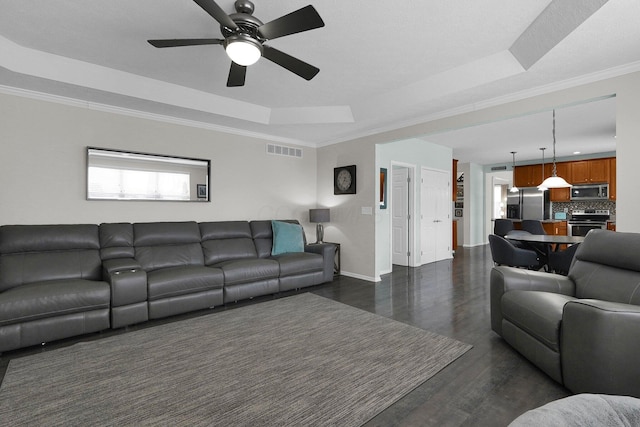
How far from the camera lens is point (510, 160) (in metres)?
8.59

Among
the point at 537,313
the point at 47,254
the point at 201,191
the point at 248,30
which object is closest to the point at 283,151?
the point at 201,191

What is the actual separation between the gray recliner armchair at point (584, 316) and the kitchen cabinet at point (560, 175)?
6.57m

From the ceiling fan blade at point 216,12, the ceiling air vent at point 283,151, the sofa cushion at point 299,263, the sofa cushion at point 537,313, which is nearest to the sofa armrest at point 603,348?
the sofa cushion at point 537,313

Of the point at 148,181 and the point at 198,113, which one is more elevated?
the point at 198,113

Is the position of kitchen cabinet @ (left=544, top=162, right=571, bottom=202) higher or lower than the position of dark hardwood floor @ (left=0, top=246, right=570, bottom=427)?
higher

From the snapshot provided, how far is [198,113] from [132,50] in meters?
1.23

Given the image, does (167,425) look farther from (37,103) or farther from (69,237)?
(37,103)

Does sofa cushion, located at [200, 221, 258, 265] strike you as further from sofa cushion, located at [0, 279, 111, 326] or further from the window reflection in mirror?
sofa cushion, located at [0, 279, 111, 326]

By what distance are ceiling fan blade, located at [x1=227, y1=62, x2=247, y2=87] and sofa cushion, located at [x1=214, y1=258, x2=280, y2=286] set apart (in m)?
2.12

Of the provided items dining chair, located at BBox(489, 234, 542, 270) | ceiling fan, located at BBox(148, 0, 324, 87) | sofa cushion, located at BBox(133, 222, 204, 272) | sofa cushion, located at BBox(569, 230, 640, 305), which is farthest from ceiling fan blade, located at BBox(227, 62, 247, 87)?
dining chair, located at BBox(489, 234, 542, 270)

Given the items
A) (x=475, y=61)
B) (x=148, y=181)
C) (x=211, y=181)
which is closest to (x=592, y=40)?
(x=475, y=61)

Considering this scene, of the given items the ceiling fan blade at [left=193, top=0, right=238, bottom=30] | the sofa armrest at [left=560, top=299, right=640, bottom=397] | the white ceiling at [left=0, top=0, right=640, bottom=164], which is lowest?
the sofa armrest at [left=560, top=299, right=640, bottom=397]

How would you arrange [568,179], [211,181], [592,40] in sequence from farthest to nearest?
[568,179]
[211,181]
[592,40]

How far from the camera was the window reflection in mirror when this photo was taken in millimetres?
3762
